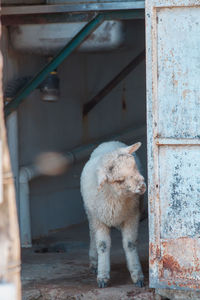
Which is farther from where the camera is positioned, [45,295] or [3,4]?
[3,4]

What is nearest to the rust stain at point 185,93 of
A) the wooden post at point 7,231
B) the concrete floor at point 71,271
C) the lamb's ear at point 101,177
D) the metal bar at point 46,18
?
the lamb's ear at point 101,177

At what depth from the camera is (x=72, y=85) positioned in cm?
982

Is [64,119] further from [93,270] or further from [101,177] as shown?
[101,177]

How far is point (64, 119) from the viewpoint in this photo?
9578 mm

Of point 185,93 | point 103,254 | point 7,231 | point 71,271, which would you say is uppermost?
point 185,93

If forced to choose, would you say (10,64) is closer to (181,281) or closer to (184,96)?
(184,96)

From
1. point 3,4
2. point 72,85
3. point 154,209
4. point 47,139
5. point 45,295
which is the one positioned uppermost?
point 3,4

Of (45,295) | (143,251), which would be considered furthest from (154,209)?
(143,251)

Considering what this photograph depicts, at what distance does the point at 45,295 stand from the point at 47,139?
11.7 feet

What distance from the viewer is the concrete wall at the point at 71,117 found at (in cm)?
873

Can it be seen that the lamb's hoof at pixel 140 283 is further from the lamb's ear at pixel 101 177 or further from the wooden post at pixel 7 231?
the wooden post at pixel 7 231

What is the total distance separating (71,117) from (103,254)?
160 inches

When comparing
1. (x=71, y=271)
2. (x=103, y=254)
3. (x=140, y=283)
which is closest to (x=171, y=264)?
(x=140, y=283)

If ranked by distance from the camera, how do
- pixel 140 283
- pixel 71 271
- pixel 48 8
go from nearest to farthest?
pixel 140 283 < pixel 71 271 < pixel 48 8
